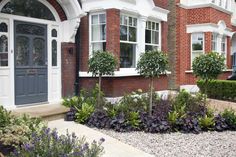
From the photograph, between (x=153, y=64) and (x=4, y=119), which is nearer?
(x=4, y=119)

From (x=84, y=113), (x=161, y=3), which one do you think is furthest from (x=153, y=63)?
(x=161, y=3)

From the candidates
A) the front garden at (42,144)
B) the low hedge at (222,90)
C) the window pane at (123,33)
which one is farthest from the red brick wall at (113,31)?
the front garden at (42,144)

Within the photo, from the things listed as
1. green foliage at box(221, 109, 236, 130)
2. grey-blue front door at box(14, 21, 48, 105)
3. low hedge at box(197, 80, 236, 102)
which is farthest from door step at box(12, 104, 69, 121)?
low hedge at box(197, 80, 236, 102)

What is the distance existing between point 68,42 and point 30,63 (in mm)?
1604

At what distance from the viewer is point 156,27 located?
501 inches

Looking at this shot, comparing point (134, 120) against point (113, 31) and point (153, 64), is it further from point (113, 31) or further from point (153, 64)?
point (113, 31)

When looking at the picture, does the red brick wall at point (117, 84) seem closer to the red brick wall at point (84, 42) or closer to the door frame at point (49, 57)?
the red brick wall at point (84, 42)

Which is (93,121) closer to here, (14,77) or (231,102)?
(14,77)

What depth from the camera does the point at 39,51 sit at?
9242 millimetres

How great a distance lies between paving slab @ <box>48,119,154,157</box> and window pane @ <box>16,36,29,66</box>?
7.41 ft

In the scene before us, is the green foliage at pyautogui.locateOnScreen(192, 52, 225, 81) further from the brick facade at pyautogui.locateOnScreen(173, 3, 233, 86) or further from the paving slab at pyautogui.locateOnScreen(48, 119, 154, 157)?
the brick facade at pyautogui.locateOnScreen(173, 3, 233, 86)

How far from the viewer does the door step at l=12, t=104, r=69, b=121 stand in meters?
7.58

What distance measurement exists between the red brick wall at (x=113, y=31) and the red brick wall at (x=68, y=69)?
1.26 metres

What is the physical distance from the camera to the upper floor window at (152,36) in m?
12.1
